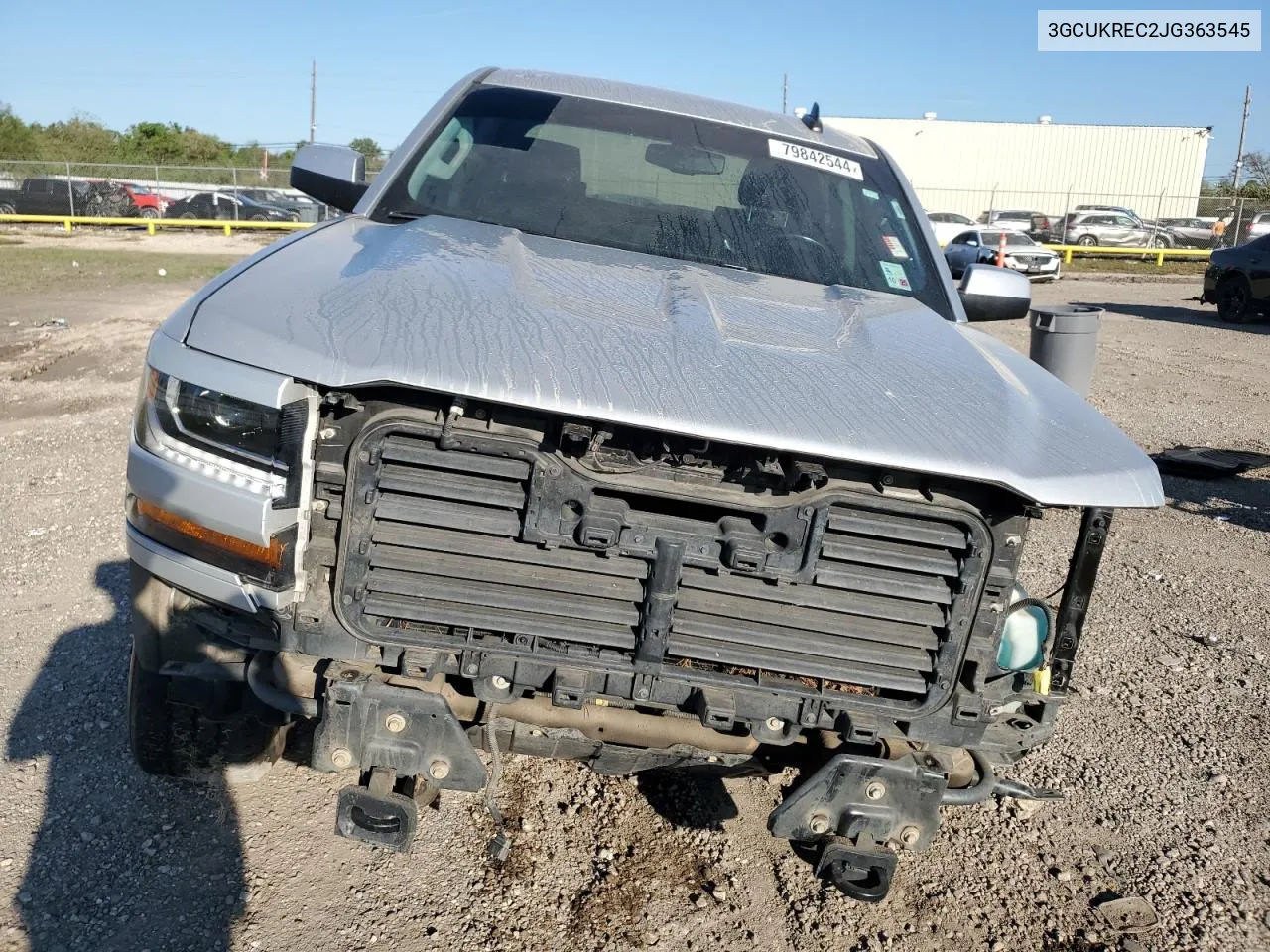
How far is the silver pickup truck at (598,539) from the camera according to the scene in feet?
6.62

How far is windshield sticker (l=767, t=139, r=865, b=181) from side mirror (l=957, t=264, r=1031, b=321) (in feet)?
1.89

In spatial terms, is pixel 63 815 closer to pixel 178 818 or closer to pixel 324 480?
pixel 178 818

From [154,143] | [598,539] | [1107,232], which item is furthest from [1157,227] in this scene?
[154,143]

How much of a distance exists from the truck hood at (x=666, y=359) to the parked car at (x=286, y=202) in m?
29.1

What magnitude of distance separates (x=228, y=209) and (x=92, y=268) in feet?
44.3

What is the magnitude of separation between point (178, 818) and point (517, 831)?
0.93 metres

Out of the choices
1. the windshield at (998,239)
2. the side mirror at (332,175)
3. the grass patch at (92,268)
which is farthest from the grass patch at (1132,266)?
the side mirror at (332,175)

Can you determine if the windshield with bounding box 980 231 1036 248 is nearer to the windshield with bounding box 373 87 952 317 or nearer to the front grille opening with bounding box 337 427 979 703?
the windshield with bounding box 373 87 952 317

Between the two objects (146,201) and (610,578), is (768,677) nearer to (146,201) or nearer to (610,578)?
(610,578)

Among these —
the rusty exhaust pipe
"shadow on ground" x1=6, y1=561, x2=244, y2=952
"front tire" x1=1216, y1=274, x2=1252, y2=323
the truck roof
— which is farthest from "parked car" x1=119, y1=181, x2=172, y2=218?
the rusty exhaust pipe

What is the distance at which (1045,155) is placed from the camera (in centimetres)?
4662

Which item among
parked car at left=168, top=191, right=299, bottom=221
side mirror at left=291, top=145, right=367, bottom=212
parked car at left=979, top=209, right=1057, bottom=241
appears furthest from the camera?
parked car at left=979, top=209, right=1057, bottom=241

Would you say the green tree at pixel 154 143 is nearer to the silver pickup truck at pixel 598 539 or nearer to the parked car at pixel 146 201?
the parked car at pixel 146 201

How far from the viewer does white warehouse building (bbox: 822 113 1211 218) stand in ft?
151
